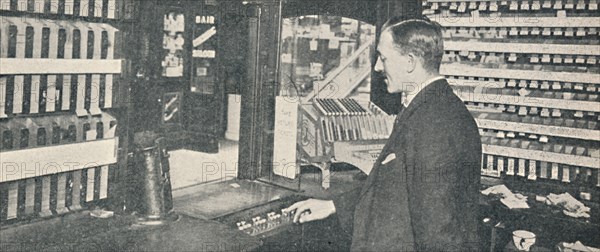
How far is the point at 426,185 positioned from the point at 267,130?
2.13 metres

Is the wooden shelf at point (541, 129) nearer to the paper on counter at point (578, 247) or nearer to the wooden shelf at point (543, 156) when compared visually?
the wooden shelf at point (543, 156)

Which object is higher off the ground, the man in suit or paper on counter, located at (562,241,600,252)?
the man in suit

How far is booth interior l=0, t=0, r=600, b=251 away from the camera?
2695 millimetres

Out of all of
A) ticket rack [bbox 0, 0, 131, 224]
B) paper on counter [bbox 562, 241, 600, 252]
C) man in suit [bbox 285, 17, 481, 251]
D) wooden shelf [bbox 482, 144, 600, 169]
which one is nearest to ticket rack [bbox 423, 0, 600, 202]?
wooden shelf [bbox 482, 144, 600, 169]

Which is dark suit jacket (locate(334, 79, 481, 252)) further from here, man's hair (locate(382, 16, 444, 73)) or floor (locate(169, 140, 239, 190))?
floor (locate(169, 140, 239, 190))

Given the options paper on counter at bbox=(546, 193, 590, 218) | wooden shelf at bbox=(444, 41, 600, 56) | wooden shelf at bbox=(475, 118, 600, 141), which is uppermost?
wooden shelf at bbox=(444, 41, 600, 56)

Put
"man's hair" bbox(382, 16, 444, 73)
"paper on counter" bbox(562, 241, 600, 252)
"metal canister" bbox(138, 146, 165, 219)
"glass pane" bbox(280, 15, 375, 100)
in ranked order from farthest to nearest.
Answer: "glass pane" bbox(280, 15, 375, 100)
"paper on counter" bbox(562, 241, 600, 252)
"metal canister" bbox(138, 146, 165, 219)
"man's hair" bbox(382, 16, 444, 73)

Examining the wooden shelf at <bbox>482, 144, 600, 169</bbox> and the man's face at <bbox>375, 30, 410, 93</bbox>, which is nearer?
the man's face at <bbox>375, 30, 410, 93</bbox>

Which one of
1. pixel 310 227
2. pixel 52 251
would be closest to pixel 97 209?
pixel 52 251

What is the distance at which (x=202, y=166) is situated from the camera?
5637mm

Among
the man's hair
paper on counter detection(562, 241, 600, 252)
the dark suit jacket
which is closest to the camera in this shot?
the dark suit jacket

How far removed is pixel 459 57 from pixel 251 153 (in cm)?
178

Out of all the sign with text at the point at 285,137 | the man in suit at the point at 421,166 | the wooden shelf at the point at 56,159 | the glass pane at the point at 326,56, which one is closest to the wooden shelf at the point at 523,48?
the glass pane at the point at 326,56

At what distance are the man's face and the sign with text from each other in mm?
1591
